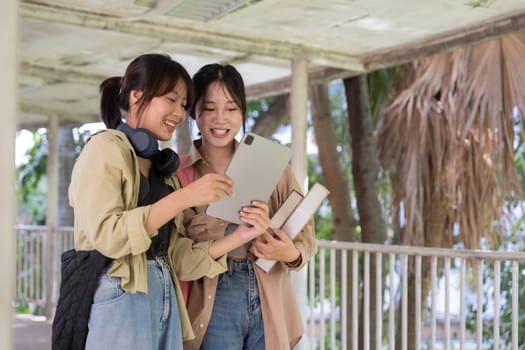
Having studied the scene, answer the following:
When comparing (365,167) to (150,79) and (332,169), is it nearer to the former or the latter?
(332,169)

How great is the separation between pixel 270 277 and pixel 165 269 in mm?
390

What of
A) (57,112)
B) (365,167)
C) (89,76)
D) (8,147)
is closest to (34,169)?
(57,112)

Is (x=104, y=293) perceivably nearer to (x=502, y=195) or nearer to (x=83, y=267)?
(x=83, y=267)

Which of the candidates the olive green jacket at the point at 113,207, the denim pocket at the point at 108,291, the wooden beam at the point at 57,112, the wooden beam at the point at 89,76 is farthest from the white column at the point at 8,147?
the wooden beam at the point at 57,112

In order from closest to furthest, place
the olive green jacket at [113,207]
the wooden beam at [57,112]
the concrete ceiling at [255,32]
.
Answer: the olive green jacket at [113,207] < the concrete ceiling at [255,32] < the wooden beam at [57,112]

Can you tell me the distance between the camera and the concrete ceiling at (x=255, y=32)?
430cm

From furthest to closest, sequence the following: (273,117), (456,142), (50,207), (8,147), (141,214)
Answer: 1. (273,117)
2. (50,207)
3. (456,142)
4. (141,214)
5. (8,147)

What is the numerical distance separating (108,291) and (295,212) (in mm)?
631

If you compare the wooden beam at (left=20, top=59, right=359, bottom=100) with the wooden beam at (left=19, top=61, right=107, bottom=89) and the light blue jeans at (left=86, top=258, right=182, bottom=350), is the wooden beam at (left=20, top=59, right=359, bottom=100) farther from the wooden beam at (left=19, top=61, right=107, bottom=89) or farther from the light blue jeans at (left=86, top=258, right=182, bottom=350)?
the light blue jeans at (left=86, top=258, right=182, bottom=350)

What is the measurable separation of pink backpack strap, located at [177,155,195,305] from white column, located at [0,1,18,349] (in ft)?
2.91

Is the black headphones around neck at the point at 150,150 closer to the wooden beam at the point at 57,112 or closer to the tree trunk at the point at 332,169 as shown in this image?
the wooden beam at the point at 57,112

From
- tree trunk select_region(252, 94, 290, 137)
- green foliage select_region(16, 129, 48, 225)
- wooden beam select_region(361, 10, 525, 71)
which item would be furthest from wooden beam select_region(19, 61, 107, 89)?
green foliage select_region(16, 129, 48, 225)

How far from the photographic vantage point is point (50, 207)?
8406mm

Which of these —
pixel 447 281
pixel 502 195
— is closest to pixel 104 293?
pixel 447 281
